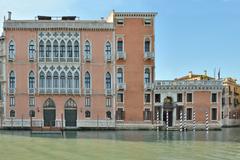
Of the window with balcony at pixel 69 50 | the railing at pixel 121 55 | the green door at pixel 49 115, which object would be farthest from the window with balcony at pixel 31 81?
the railing at pixel 121 55

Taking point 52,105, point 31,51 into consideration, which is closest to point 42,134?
point 52,105

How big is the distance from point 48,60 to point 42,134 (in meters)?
8.01

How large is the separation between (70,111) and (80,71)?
3204 millimetres

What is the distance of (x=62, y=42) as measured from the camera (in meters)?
34.3

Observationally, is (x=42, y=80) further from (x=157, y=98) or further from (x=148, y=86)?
(x=157, y=98)

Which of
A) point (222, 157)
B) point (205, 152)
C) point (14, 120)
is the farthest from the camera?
point (14, 120)

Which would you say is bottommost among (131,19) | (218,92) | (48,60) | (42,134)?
(42,134)

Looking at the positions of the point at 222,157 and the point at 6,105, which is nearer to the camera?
the point at 222,157

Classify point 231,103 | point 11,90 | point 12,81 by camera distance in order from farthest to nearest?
point 231,103
point 12,81
point 11,90

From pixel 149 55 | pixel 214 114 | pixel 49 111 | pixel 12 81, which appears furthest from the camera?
pixel 214 114

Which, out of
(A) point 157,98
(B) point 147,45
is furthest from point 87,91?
(B) point 147,45

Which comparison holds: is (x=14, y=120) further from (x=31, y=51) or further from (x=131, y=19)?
(x=131, y=19)

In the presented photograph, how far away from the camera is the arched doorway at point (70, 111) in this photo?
34.2 metres

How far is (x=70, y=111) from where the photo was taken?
3428 centimetres
